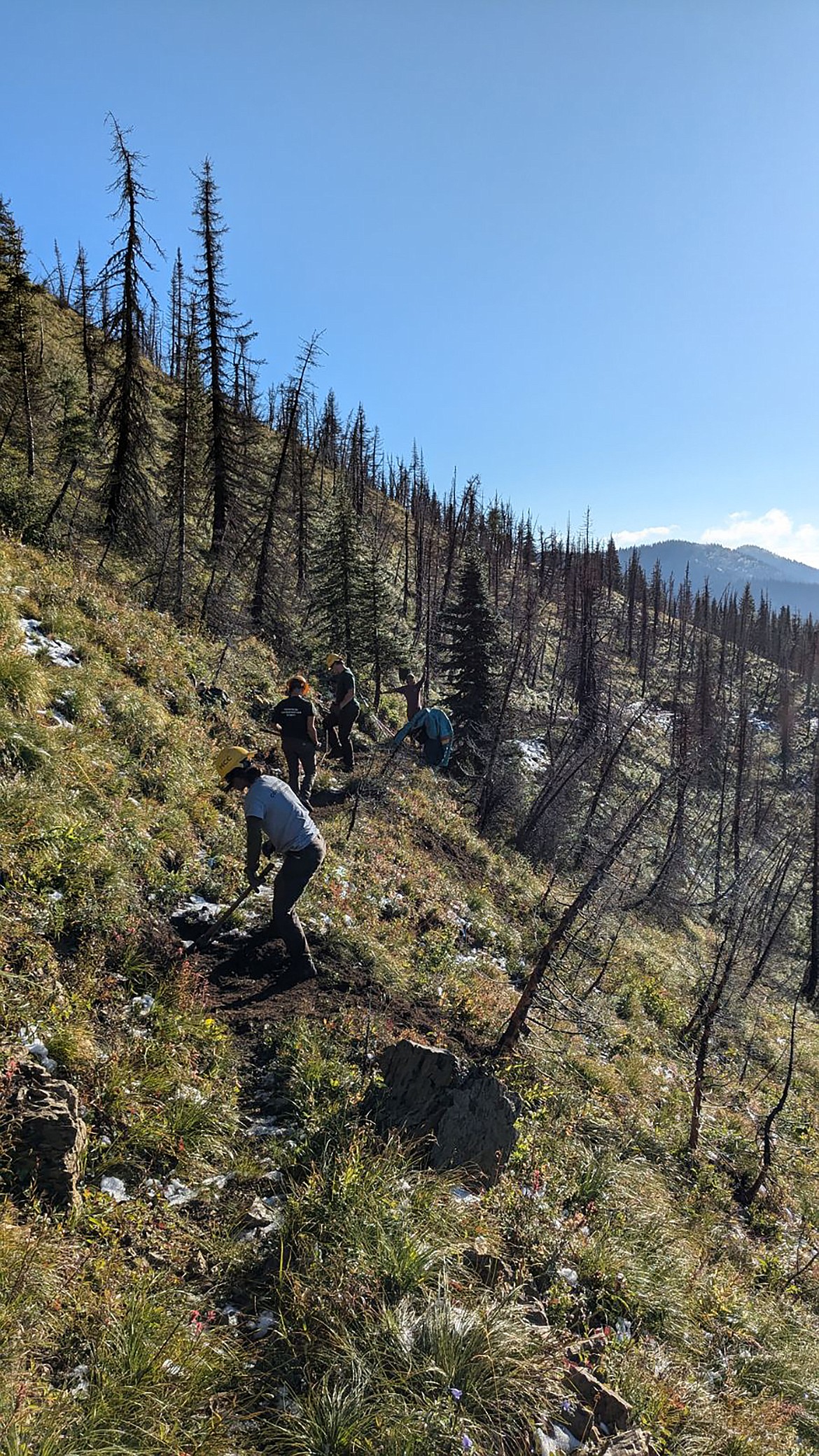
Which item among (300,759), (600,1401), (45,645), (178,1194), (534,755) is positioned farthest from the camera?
(534,755)

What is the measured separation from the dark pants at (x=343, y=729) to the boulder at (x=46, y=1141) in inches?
413

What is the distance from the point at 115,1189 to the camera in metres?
4.19

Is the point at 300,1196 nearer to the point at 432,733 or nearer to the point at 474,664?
the point at 432,733

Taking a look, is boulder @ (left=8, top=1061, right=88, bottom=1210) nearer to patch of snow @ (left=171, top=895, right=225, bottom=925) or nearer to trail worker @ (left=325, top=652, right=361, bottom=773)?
patch of snow @ (left=171, top=895, right=225, bottom=925)

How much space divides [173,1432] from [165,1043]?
2766mm

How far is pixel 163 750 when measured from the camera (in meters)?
9.83

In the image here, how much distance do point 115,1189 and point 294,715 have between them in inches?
285

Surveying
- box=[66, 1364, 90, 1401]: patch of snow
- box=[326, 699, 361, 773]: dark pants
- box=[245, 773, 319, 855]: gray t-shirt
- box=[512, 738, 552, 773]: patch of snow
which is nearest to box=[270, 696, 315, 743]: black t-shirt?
box=[326, 699, 361, 773]: dark pants

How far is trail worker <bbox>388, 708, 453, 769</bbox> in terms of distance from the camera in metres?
16.4

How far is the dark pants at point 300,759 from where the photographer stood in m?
11.1

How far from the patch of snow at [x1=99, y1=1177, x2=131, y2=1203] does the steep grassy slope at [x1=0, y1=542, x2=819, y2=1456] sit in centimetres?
4

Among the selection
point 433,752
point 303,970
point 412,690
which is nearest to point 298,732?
point 303,970

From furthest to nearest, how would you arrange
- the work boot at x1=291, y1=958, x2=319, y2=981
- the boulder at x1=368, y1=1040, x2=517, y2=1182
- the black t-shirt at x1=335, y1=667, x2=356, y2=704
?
the black t-shirt at x1=335, y1=667, x2=356, y2=704
the work boot at x1=291, y1=958, x2=319, y2=981
the boulder at x1=368, y1=1040, x2=517, y2=1182

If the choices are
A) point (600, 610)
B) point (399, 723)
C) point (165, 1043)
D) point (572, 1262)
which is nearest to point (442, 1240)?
point (572, 1262)
